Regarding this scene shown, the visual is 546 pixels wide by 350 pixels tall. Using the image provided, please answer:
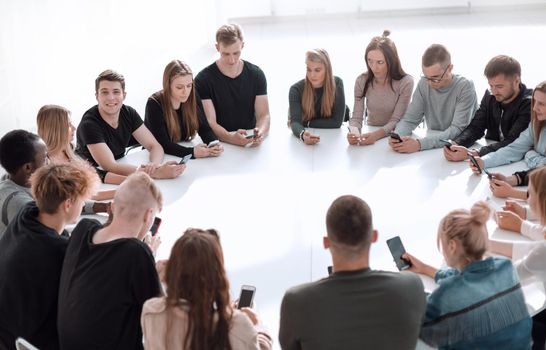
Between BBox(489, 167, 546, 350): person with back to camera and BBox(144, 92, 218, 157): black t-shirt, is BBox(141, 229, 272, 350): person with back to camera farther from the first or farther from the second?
BBox(144, 92, 218, 157): black t-shirt

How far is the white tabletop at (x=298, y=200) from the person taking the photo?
302cm

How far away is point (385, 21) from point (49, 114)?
7.77 m

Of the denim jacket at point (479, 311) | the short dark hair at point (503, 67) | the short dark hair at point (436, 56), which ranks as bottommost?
the denim jacket at point (479, 311)

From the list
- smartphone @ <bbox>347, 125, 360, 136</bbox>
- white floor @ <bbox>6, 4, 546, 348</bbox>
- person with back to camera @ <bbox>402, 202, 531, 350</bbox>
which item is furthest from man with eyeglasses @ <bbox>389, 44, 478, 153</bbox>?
A: person with back to camera @ <bbox>402, 202, 531, 350</bbox>

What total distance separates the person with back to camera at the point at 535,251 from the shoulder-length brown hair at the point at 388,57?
78.4 inches

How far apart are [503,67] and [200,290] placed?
8.65ft

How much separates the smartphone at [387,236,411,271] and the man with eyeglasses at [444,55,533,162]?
Result: 4.26 ft

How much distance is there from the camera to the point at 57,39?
652cm

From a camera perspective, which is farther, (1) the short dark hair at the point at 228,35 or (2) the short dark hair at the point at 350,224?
(1) the short dark hair at the point at 228,35

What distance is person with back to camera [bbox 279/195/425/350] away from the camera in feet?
7.17

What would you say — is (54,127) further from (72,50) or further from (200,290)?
(72,50)

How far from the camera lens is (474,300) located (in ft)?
7.86

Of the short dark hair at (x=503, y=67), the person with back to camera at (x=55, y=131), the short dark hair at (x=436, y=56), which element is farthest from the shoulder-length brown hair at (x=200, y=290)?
the short dark hair at (x=436, y=56)

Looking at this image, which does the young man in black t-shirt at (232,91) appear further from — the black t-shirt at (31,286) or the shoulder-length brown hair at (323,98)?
the black t-shirt at (31,286)
